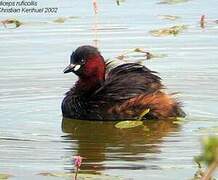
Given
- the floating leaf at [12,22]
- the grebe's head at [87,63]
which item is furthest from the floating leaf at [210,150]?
the floating leaf at [12,22]

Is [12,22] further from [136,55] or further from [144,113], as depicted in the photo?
[144,113]

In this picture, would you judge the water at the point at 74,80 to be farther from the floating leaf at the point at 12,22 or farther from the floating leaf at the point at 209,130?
the floating leaf at the point at 12,22

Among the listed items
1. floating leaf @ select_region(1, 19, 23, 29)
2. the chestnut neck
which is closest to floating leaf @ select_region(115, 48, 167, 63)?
the chestnut neck

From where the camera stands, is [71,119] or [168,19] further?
[168,19]

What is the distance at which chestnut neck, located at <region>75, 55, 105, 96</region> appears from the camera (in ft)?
29.6

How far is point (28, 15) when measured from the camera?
1402 cm

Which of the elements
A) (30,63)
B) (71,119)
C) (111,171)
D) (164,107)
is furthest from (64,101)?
(111,171)

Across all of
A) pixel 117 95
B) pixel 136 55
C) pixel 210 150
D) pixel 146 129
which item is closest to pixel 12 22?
pixel 136 55

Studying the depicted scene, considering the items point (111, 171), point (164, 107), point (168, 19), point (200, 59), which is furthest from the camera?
point (168, 19)

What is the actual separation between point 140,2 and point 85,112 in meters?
6.11

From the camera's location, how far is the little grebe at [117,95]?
8.62m

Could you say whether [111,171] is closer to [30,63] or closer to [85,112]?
[85,112]

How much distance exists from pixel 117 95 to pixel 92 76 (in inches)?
23.2

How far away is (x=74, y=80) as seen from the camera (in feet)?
35.1
